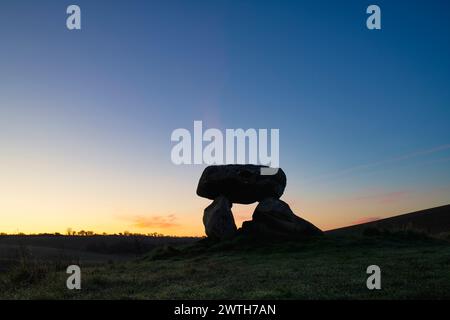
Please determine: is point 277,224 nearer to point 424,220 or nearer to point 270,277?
point 270,277

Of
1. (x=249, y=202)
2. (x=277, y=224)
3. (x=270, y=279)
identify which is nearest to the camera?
(x=270, y=279)

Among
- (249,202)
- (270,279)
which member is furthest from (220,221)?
(270,279)

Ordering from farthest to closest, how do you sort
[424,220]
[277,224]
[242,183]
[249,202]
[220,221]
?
[424,220]
[249,202]
[242,183]
[220,221]
[277,224]

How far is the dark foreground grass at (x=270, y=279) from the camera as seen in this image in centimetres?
1417

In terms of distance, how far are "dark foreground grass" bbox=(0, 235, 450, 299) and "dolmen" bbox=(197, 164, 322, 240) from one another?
5447mm

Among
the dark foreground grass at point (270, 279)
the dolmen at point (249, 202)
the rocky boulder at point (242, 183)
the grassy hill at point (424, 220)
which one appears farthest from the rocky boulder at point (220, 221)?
the grassy hill at point (424, 220)

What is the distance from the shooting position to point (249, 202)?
1491 inches

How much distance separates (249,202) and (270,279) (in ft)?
65.9
